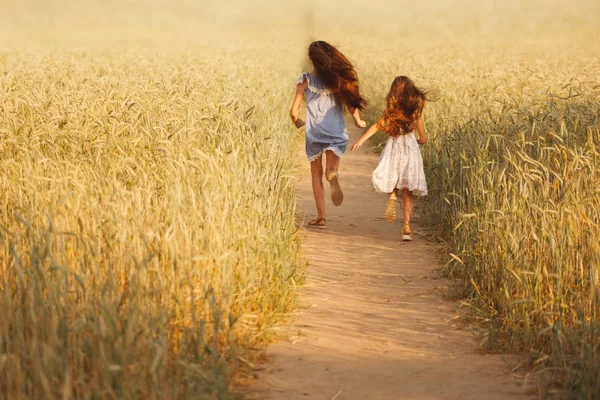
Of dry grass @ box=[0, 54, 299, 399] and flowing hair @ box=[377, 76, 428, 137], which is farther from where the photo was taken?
flowing hair @ box=[377, 76, 428, 137]

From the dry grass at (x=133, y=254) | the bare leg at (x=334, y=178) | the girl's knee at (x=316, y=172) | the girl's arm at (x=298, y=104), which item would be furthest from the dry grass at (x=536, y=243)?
the girl's arm at (x=298, y=104)

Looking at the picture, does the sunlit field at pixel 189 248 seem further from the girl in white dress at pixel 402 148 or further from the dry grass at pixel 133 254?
the girl in white dress at pixel 402 148

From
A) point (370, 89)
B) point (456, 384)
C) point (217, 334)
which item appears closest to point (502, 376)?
point (456, 384)

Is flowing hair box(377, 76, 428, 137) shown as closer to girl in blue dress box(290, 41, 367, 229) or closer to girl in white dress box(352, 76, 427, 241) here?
girl in white dress box(352, 76, 427, 241)

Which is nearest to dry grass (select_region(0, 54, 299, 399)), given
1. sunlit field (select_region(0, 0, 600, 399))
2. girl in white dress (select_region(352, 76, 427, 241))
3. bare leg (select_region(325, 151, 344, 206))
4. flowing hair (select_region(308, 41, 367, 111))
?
sunlit field (select_region(0, 0, 600, 399))

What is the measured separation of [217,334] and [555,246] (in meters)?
1.96

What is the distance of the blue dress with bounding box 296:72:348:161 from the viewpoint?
8500 millimetres

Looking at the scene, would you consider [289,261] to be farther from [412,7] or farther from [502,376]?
[412,7]

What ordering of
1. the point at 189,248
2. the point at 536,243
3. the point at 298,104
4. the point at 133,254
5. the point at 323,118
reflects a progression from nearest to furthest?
the point at 133,254 < the point at 189,248 < the point at 536,243 < the point at 298,104 < the point at 323,118

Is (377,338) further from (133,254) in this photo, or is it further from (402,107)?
(402,107)

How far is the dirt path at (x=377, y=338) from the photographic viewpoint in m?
4.48

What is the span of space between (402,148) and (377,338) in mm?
3172

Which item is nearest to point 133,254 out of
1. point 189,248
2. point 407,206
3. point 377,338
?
point 189,248

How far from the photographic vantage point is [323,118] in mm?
8500
